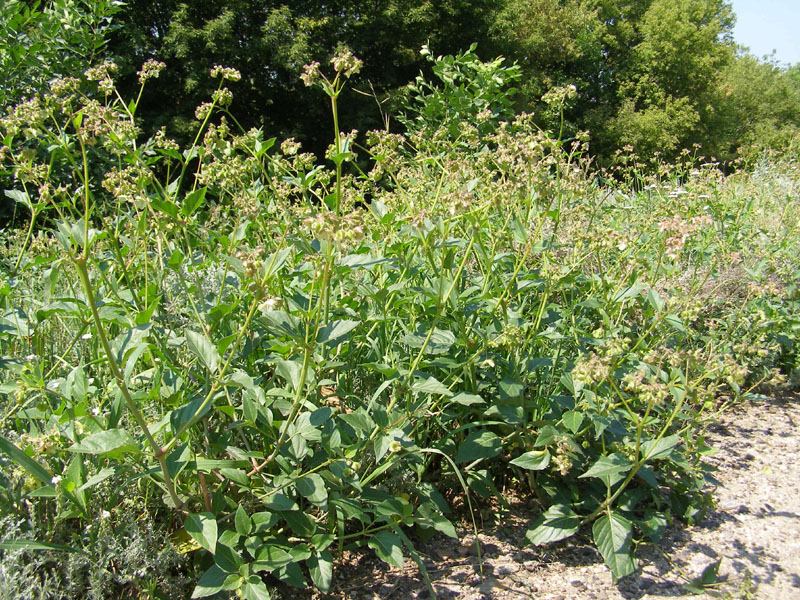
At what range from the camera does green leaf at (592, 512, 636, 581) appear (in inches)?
64.5

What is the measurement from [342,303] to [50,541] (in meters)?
1.01

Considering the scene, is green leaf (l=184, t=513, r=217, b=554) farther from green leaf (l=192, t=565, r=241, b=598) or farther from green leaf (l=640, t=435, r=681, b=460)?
green leaf (l=640, t=435, r=681, b=460)

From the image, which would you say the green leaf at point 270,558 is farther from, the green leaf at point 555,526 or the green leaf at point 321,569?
the green leaf at point 555,526

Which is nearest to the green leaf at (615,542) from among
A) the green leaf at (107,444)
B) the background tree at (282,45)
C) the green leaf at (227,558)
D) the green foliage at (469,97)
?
the green leaf at (227,558)

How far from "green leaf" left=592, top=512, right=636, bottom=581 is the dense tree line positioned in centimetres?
402

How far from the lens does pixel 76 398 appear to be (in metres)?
1.52

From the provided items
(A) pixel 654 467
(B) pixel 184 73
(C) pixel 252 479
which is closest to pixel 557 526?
(A) pixel 654 467

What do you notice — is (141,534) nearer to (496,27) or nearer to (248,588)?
(248,588)

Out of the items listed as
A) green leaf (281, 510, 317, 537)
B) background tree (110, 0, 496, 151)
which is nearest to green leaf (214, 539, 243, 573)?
green leaf (281, 510, 317, 537)

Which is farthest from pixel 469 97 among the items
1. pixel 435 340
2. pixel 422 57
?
pixel 422 57

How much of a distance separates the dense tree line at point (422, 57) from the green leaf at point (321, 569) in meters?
3.69

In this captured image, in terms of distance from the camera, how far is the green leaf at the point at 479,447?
5.86 feet

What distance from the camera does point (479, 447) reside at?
1798mm

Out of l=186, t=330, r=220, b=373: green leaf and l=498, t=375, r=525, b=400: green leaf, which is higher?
l=186, t=330, r=220, b=373: green leaf
